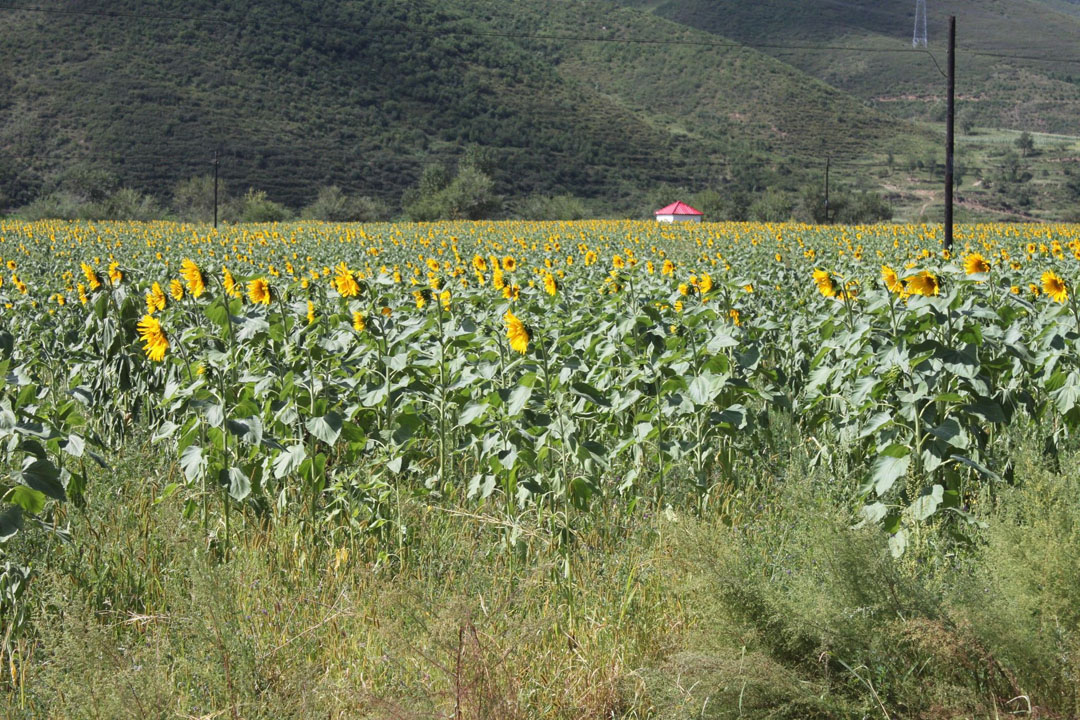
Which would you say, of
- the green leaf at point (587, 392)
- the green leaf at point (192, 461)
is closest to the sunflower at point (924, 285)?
the green leaf at point (587, 392)

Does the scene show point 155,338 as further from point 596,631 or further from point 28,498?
→ point 596,631

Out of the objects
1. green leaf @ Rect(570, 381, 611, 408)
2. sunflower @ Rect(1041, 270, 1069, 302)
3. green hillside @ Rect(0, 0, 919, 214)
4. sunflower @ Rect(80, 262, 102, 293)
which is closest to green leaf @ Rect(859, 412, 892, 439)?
green leaf @ Rect(570, 381, 611, 408)

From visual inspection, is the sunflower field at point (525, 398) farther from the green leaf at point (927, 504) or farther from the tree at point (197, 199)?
the tree at point (197, 199)

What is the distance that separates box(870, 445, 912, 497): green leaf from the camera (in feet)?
12.9

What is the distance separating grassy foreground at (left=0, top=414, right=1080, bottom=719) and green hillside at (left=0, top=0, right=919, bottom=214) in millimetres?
53303

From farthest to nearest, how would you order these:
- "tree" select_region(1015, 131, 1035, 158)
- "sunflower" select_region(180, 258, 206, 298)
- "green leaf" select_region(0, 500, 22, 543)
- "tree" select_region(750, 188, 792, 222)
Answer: "tree" select_region(1015, 131, 1035, 158)
"tree" select_region(750, 188, 792, 222)
"sunflower" select_region(180, 258, 206, 298)
"green leaf" select_region(0, 500, 22, 543)

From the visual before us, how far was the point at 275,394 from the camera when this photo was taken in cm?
Answer: 481

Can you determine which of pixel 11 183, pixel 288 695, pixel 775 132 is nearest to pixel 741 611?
pixel 288 695

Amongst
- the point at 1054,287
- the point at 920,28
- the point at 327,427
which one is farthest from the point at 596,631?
the point at 920,28

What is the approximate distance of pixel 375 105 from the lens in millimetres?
68250

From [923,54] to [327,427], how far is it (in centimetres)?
12687

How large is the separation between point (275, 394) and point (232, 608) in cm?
166

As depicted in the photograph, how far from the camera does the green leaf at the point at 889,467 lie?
3922 millimetres

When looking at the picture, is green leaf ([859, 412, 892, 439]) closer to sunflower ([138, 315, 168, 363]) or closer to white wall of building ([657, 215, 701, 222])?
sunflower ([138, 315, 168, 363])
